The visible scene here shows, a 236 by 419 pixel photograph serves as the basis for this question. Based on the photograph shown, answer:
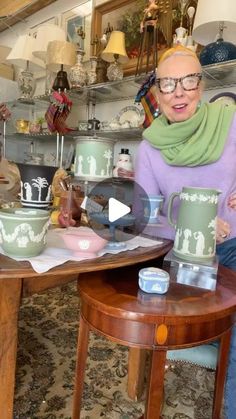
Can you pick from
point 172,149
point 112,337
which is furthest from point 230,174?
point 112,337

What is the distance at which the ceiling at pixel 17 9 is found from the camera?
3.29 meters

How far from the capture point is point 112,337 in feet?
2.14

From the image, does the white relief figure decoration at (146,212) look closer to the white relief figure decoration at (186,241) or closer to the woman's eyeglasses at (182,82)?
the white relief figure decoration at (186,241)

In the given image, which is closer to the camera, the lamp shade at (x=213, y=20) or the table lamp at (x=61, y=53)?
the lamp shade at (x=213, y=20)

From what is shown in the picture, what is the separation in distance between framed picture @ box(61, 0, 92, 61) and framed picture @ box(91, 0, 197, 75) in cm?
12

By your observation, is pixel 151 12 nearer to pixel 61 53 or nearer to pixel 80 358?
pixel 61 53

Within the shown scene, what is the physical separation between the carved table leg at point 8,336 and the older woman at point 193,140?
524 millimetres

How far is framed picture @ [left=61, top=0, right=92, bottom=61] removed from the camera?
2949mm

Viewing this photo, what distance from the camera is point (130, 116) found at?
2633 mm

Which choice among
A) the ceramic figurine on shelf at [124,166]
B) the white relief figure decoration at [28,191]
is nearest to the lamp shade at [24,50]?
the ceramic figurine on shelf at [124,166]

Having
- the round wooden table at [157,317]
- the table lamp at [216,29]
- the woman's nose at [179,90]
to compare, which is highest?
the table lamp at [216,29]

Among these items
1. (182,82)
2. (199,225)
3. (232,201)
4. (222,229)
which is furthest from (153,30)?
(199,225)

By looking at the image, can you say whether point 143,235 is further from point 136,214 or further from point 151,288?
point 151,288
